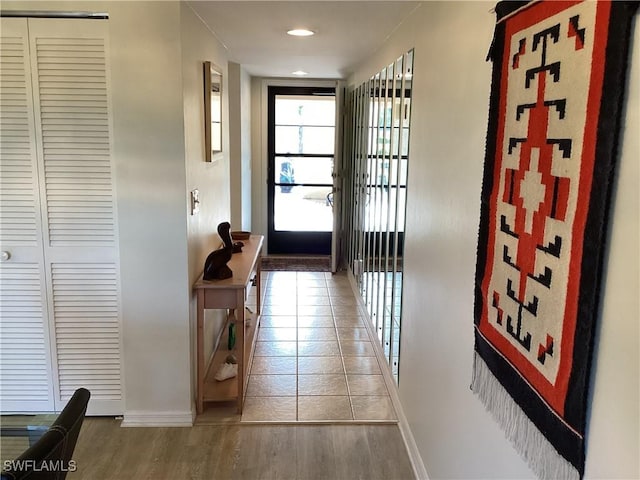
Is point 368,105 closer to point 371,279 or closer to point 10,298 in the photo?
point 371,279

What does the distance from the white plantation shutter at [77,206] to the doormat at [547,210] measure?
6.01ft

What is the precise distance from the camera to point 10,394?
8.93 ft

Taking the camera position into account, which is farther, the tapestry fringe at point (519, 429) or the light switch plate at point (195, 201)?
the light switch plate at point (195, 201)

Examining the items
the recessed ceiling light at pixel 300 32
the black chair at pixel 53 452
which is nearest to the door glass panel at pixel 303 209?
the recessed ceiling light at pixel 300 32

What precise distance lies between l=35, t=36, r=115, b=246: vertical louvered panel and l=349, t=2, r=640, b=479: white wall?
4.83ft

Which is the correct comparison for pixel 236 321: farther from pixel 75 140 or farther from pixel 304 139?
pixel 304 139

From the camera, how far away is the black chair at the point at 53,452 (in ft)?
3.51

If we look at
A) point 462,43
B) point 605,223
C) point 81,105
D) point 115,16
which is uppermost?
point 115,16

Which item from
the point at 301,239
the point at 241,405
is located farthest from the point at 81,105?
the point at 301,239

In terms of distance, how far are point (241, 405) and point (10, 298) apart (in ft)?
4.21

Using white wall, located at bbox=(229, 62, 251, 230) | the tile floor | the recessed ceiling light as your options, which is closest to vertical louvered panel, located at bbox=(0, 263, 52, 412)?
the tile floor

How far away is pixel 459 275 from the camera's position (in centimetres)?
182

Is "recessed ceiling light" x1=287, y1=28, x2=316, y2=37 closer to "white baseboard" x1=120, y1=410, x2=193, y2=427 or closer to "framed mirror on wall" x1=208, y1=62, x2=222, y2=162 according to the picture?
"framed mirror on wall" x1=208, y1=62, x2=222, y2=162

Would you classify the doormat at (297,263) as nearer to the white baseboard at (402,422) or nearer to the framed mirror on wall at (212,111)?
the white baseboard at (402,422)
